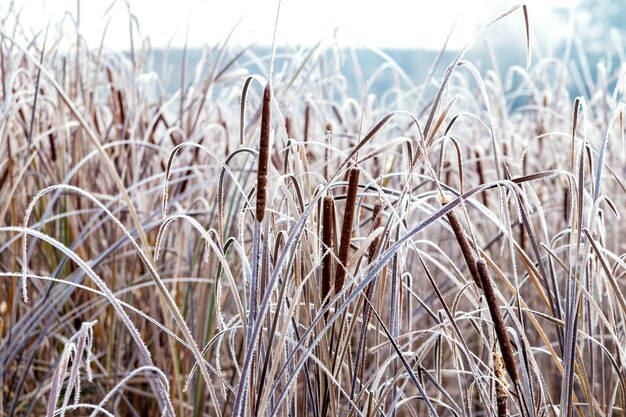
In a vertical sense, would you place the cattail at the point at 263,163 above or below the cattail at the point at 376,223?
above

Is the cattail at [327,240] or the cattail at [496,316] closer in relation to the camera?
the cattail at [496,316]

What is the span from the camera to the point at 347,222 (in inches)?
25.3

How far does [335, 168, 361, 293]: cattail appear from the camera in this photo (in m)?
0.63

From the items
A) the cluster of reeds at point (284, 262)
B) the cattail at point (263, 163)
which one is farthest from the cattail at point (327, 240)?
the cattail at point (263, 163)

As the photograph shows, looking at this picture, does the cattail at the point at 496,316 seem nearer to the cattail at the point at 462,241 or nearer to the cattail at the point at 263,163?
the cattail at the point at 462,241

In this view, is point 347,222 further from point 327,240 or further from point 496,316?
→ point 496,316

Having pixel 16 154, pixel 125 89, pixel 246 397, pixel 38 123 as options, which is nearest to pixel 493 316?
pixel 246 397

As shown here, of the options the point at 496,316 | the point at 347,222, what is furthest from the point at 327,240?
the point at 496,316

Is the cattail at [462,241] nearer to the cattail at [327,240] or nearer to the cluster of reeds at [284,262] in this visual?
the cluster of reeds at [284,262]

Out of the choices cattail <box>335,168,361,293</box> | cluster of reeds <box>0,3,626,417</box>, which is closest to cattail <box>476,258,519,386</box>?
cluster of reeds <box>0,3,626,417</box>

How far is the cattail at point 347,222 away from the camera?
632 mm

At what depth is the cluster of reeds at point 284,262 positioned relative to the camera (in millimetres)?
641

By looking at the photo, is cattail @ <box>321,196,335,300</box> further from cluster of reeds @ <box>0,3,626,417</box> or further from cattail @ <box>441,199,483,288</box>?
cattail @ <box>441,199,483,288</box>

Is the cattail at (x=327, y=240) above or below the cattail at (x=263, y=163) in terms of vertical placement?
below
